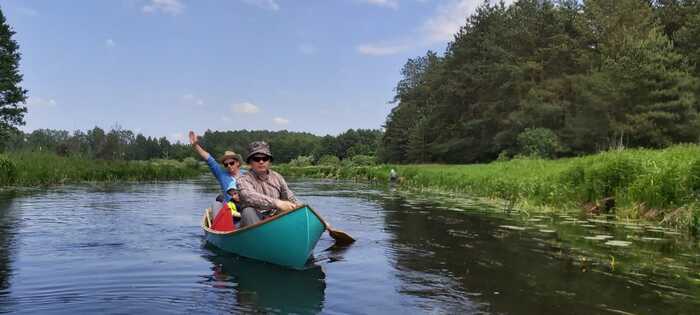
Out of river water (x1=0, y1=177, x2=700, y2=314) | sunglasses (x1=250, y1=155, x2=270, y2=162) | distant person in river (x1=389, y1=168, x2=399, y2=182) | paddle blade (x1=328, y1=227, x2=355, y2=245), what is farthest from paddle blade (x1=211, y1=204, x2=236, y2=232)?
distant person in river (x1=389, y1=168, x2=399, y2=182)

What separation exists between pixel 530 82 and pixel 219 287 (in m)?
40.0

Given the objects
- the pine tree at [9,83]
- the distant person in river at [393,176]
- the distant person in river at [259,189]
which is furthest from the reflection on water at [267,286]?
the pine tree at [9,83]

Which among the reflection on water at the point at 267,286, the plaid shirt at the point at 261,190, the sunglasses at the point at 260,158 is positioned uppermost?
the sunglasses at the point at 260,158

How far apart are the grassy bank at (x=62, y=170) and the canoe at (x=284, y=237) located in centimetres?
1945

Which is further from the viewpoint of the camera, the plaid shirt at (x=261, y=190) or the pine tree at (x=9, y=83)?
the pine tree at (x=9, y=83)

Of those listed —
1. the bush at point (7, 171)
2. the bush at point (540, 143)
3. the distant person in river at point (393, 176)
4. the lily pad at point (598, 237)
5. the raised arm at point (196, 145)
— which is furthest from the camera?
the distant person in river at point (393, 176)

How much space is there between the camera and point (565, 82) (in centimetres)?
4022

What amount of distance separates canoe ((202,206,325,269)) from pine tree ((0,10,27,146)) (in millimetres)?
41043

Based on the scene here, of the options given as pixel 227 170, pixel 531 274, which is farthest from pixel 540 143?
pixel 531 274

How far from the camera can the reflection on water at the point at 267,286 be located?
5.67 meters

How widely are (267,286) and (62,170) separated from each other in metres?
24.8

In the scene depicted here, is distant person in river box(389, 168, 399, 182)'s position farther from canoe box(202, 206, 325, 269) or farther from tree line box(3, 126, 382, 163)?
tree line box(3, 126, 382, 163)

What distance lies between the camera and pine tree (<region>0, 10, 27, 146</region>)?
40625mm

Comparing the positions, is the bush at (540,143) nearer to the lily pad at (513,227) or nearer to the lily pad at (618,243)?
the lily pad at (513,227)
